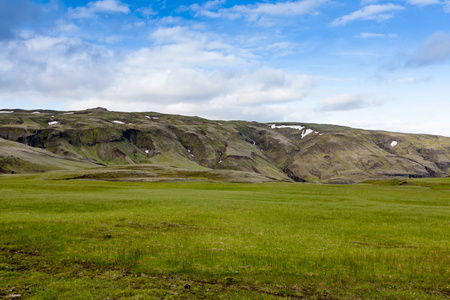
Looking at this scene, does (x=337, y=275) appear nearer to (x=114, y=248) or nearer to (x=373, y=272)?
(x=373, y=272)

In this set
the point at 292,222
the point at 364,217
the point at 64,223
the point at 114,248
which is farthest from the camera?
the point at 364,217

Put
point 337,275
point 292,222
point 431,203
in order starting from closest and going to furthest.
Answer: point 337,275, point 292,222, point 431,203

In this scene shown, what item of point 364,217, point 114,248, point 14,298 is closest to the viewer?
point 14,298

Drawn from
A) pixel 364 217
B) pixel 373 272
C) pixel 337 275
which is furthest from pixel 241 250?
pixel 364 217

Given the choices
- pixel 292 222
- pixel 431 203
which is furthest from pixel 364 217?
pixel 431 203

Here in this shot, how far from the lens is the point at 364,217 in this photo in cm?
4350

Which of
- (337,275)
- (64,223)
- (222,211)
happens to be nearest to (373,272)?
(337,275)

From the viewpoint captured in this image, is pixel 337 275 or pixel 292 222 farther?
pixel 292 222

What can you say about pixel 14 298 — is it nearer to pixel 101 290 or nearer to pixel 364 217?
pixel 101 290

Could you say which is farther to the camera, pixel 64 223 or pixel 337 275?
pixel 64 223

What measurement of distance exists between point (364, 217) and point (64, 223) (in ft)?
126

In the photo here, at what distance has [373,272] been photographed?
849 inches

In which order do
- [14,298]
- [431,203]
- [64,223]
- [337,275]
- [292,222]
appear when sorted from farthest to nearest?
[431,203]
[292,222]
[64,223]
[337,275]
[14,298]

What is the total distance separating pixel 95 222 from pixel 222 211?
17.9m
